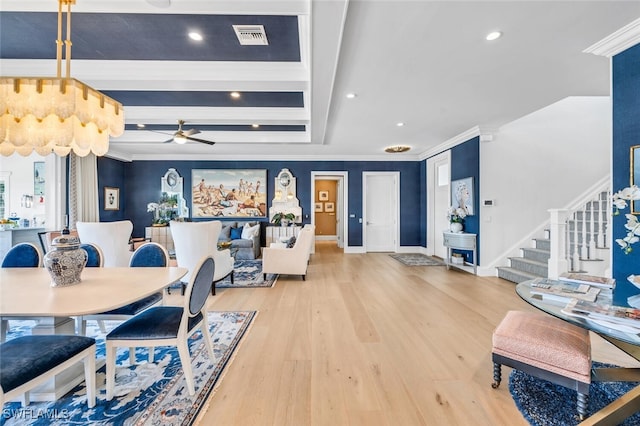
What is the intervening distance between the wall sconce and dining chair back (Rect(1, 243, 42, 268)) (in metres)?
4.07

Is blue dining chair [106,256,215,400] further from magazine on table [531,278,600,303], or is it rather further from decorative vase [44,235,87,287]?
Answer: magazine on table [531,278,600,303]

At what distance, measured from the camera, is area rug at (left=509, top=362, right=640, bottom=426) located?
5.35ft

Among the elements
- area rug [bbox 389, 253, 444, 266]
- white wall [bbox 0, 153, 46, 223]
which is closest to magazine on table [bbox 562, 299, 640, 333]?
area rug [bbox 389, 253, 444, 266]

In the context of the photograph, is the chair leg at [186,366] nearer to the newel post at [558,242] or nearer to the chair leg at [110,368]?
the chair leg at [110,368]

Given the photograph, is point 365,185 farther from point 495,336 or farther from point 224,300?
point 495,336

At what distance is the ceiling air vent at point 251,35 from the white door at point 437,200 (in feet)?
16.5

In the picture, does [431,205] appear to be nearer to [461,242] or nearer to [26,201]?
[461,242]

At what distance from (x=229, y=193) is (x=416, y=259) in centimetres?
526

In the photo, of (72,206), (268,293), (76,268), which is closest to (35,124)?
(76,268)

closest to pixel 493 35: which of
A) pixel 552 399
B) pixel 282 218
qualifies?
pixel 552 399

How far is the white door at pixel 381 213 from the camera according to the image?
Answer: 25.9 feet

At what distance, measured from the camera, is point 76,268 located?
191 cm

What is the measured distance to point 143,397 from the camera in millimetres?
1829

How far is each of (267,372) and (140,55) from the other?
3.40 metres
